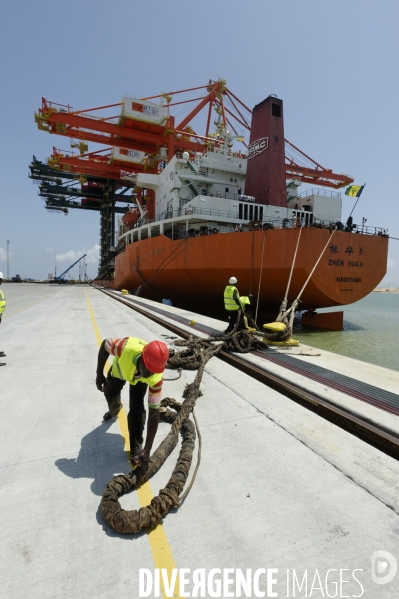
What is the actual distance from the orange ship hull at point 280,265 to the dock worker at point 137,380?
33.6ft

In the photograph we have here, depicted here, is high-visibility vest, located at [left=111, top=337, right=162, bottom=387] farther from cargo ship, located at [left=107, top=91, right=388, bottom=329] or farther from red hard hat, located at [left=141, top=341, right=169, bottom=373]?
cargo ship, located at [left=107, top=91, right=388, bottom=329]

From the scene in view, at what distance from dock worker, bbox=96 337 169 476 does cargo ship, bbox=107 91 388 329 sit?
9.38 m

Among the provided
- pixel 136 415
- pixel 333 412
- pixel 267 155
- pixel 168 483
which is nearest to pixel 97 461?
pixel 136 415

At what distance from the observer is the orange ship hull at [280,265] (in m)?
12.2

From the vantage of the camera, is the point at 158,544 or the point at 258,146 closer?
the point at 158,544

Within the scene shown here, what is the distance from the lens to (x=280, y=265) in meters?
12.3

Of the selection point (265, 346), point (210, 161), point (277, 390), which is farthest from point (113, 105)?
point (277, 390)

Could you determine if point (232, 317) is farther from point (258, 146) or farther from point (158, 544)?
point (258, 146)

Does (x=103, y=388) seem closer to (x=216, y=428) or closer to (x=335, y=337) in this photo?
(x=216, y=428)

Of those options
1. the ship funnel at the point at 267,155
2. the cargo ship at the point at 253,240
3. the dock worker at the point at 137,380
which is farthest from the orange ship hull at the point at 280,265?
the dock worker at the point at 137,380

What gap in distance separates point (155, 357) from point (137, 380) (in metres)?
0.42

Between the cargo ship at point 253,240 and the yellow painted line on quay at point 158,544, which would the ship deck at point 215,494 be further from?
the cargo ship at point 253,240

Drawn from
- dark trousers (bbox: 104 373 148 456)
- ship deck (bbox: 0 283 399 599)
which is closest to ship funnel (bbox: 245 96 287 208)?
ship deck (bbox: 0 283 399 599)

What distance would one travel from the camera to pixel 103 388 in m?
2.85
